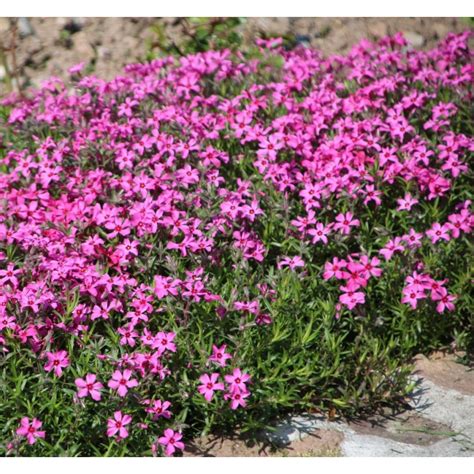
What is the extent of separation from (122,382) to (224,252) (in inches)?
42.6

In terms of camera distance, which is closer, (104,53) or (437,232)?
(437,232)

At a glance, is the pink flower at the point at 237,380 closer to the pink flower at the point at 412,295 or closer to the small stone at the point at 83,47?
the pink flower at the point at 412,295

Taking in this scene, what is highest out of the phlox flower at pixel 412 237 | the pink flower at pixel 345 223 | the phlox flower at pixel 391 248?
the pink flower at pixel 345 223

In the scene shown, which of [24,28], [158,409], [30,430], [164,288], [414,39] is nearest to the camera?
[30,430]

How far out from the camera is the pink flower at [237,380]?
12.7 ft

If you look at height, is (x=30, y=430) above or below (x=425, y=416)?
above

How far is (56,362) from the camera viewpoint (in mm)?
3953

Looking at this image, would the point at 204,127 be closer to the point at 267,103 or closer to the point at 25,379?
the point at 267,103

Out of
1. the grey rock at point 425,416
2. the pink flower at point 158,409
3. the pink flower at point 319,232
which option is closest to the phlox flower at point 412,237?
the pink flower at point 319,232

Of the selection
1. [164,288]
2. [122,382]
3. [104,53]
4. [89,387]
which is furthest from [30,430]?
[104,53]

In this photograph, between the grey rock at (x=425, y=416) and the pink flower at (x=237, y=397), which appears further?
the grey rock at (x=425, y=416)

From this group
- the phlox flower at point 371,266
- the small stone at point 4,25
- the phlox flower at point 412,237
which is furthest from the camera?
the small stone at point 4,25

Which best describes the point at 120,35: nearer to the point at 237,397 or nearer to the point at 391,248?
the point at 391,248

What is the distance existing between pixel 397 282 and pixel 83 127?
2.37 metres
